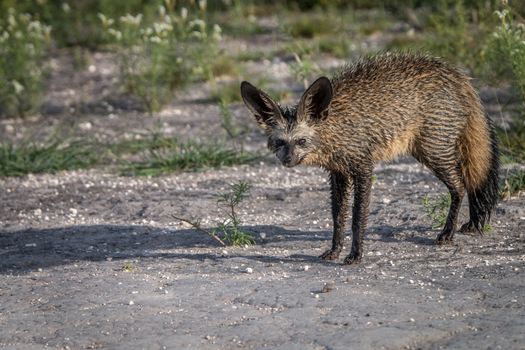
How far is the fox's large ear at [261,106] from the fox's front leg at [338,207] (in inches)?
22.4

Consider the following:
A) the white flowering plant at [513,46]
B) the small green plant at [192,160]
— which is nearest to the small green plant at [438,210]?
the white flowering plant at [513,46]

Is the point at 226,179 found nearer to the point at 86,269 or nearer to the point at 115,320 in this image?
the point at 86,269

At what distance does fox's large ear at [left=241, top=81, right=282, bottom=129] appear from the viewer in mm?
6723

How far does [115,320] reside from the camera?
580cm

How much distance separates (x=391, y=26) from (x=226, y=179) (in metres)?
6.20

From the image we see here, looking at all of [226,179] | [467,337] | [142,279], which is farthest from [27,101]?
[467,337]

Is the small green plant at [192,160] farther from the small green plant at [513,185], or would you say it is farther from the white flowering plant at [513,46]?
the small green plant at [513,185]

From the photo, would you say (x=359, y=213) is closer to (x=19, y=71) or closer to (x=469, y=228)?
(x=469, y=228)

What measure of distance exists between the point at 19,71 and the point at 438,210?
5801 mm

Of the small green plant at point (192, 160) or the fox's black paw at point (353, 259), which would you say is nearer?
the fox's black paw at point (353, 259)

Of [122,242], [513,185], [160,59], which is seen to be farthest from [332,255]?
[160,59]

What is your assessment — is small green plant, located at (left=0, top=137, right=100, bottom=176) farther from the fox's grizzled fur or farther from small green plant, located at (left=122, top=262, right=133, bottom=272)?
the fox's grizzled fur

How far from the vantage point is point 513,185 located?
26.7 feet

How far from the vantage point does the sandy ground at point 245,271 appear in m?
5.52
